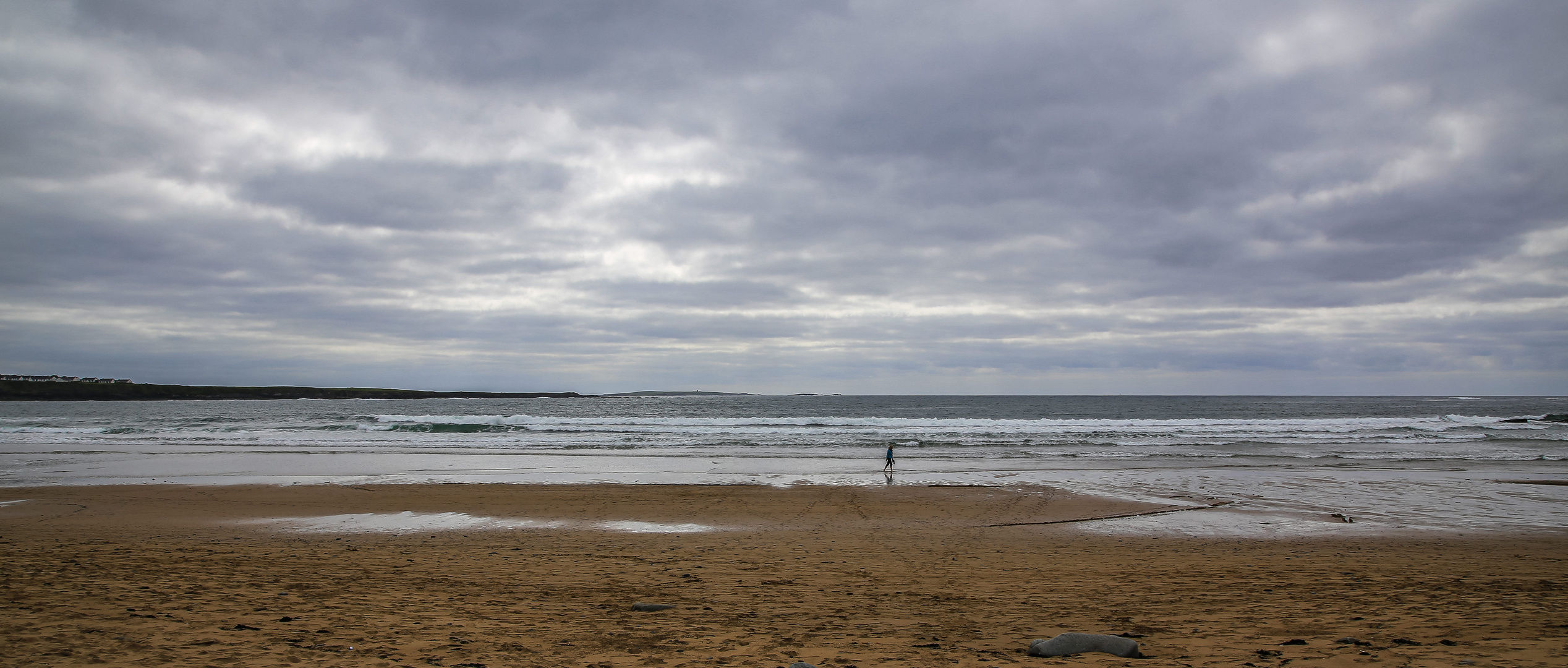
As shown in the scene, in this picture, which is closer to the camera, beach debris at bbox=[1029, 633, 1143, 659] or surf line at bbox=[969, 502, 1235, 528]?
beach debris at bbox=[1029, 633, 1143, 659]

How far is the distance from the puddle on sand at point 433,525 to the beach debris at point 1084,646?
7.99m

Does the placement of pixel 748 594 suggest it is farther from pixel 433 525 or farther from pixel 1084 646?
pixel 433 525

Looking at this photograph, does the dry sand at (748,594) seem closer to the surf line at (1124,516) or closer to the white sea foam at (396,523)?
the surf line at (1124,516)

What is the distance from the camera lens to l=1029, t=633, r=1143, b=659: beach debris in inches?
216

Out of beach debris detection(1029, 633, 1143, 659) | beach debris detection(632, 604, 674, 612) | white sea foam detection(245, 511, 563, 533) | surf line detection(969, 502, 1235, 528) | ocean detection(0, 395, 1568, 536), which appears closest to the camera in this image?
beach debris detection(1029, 633, 1143, 659)

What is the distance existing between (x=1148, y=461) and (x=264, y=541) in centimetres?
2754

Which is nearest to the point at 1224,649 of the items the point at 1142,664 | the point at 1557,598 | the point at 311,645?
the point at 1142,664

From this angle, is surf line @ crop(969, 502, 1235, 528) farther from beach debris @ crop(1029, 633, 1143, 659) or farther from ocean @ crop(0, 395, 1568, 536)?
beach debris @ crop(1029, 633, 1143, 659)

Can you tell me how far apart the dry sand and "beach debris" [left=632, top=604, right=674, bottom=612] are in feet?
0.66

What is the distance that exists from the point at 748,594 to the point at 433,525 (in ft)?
26.6

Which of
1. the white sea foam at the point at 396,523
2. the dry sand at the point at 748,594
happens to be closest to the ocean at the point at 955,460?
the dry sand at the point at 748,594

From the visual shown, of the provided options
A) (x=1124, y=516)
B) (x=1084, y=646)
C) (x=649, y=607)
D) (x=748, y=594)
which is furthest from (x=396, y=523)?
(x=1124, y=516)

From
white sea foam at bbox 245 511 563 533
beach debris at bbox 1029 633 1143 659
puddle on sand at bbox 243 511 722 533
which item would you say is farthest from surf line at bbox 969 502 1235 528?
white sea foam at bbox 245 511 563 533

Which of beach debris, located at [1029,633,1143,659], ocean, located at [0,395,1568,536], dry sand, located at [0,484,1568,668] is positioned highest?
beach debris, located at [1029,633,1143,659]
